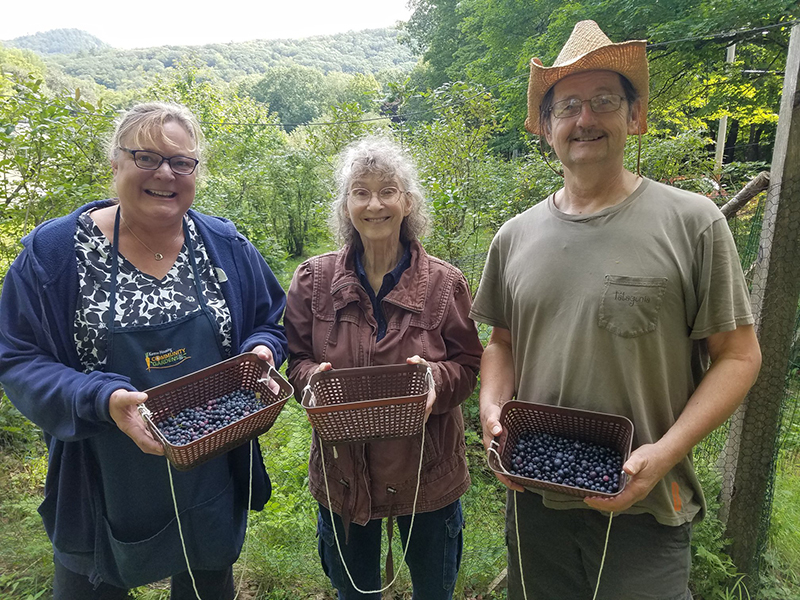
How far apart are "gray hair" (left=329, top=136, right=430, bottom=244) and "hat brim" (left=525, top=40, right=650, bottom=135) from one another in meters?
0.64

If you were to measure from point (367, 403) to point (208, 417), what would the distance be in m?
0.66

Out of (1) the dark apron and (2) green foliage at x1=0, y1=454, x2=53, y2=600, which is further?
(2) green foliage at x1=0, y1=454, x2=53, y2=600

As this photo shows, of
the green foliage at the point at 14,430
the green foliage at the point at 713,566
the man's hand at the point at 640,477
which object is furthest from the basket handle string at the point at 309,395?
the green foliage at the point at 14,430

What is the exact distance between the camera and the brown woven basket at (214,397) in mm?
1565

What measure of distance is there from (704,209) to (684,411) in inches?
25.9

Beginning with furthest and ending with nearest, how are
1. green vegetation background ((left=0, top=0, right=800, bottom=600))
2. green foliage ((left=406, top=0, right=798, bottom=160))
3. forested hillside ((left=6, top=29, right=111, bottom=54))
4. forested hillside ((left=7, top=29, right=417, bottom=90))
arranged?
forested hillside ((left=6, top=29, right=111, bottom=54)) → forested hillside ((left=7, top=29, right=417, bottom=90)) → green foliage ((left=406, top=0, right=798, bottom=160)) → green vegetation background ((left=0, top=0, right=800, bottom=600))

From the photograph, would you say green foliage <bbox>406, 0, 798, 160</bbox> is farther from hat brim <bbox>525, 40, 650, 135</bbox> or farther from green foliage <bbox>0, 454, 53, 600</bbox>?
green foliage <bbox>0, 454, 53, 600</bbox>

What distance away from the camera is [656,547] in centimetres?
160

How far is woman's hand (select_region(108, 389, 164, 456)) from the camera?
1530 millimetres

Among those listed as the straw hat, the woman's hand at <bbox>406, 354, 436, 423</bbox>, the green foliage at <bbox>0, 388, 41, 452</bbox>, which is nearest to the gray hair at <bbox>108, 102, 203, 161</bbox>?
the woman's hand at <bbox>406, 354, 436, 423</bbox>

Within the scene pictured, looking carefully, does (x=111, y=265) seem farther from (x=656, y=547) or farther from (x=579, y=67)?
(x=656, y=547)

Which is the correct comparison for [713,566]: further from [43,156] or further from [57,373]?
[43,156]

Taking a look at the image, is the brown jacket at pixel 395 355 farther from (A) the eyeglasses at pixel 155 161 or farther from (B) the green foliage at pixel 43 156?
(B) the green foliage at pixel 43 156

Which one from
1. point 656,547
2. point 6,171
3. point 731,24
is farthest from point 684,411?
point 731,24
